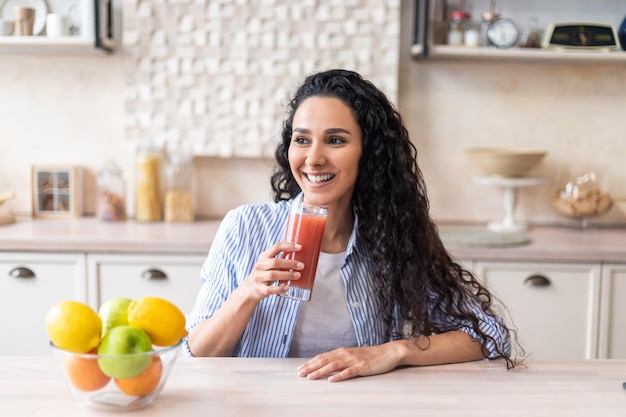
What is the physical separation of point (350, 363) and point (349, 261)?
0.44 meters

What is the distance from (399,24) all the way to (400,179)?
1.48m

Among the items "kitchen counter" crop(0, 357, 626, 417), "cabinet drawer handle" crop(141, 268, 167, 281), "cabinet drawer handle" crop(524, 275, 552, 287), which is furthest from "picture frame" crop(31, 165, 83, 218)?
"cabinet drawer handle" crop(524, 275, 552, 287)

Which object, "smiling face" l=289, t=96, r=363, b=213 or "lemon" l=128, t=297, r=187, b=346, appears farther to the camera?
"smiling face" l=289, t=96, r=363, b=213

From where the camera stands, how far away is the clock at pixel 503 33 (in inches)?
119

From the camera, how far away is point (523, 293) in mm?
2707

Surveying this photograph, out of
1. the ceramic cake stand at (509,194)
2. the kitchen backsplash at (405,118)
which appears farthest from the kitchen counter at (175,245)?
the kitchen backsplash at (405,118)

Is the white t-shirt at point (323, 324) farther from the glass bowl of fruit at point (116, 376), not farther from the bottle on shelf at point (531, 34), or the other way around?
the bottle on shelf at point (531, 34)

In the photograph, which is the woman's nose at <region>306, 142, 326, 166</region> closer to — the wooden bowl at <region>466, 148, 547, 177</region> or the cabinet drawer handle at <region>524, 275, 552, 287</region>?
the cabinet drawer handle at <region>524, 275, 552, 287</region>

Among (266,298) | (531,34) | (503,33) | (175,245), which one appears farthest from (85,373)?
(531,34)

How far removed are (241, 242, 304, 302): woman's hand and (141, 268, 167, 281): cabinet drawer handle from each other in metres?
1.31

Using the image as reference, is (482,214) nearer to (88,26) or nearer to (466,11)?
(466,11)

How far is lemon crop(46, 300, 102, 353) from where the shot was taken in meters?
1.11

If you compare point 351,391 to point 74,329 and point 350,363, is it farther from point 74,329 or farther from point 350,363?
point 74,329

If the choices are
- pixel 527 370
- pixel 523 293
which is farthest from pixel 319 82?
pixel 523 293
